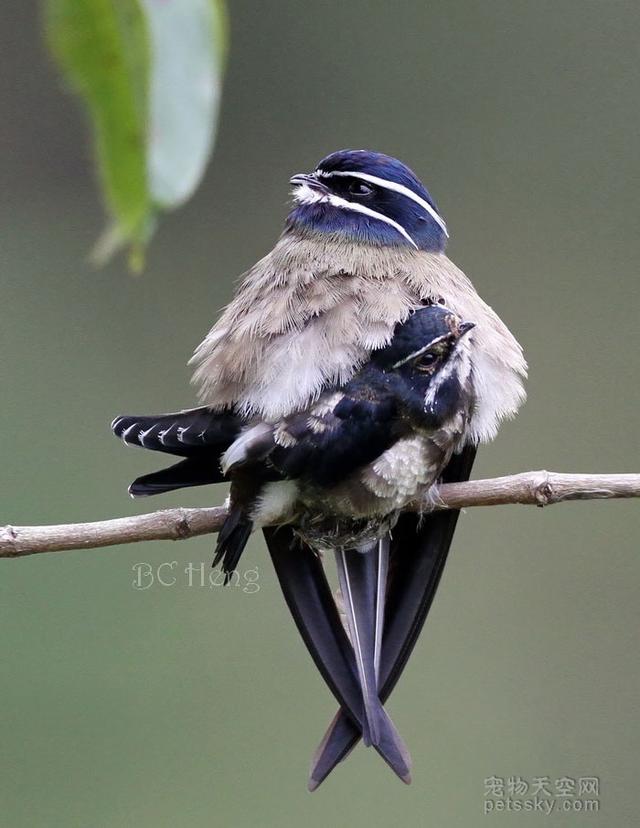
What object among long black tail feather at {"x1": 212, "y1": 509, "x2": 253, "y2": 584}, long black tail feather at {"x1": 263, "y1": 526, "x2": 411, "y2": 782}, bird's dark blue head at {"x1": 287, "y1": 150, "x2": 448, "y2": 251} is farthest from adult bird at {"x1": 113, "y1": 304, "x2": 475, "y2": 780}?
bird's dark blue head at {"x1": 287, "y1": 150, "x2": 448, "y2": 251}

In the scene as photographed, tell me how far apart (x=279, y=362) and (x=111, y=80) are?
101 centimetres

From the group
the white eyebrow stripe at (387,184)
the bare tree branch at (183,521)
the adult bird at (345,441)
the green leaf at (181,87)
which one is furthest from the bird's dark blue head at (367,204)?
the green leaf at (181,87)

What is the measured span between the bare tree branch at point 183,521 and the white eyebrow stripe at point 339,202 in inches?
14.9

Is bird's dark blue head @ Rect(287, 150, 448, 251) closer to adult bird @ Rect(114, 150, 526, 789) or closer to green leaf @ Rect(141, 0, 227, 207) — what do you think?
adult bird @ Rect(114, 150, 526, 789)

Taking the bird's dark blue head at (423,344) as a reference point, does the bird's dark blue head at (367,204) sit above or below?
above

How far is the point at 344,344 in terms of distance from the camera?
1.31m

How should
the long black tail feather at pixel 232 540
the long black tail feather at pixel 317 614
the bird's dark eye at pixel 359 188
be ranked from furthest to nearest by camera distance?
1. the bird's dark eye at pixel 359 188
2. the long black tail feather at pixel 317 614
3. the long black tail feather at pixel 232 540

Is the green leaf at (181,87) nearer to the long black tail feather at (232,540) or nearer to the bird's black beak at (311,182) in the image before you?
the long black tail feather at (232,540)

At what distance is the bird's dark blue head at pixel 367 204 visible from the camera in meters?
1.58

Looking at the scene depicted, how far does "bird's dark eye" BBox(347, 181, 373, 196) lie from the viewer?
1613mm

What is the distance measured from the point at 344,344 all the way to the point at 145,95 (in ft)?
3.26

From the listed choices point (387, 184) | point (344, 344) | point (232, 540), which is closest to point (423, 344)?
point (344, 344)

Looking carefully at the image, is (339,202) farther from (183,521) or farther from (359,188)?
(183,521)

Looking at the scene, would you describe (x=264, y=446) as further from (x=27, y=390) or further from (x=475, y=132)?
(x=475, y=132)
